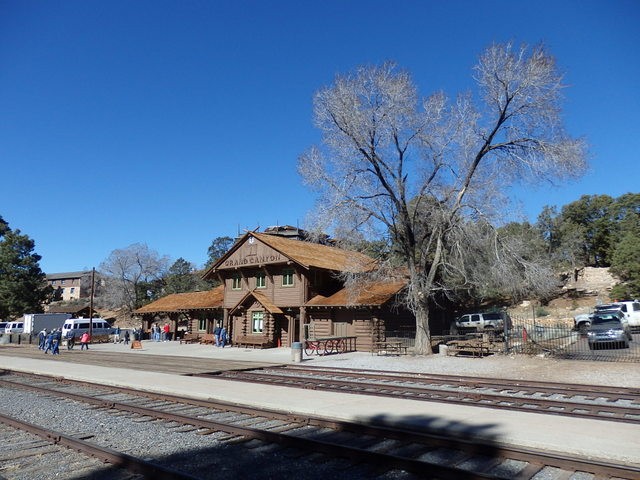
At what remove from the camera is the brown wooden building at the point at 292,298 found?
31016 mm

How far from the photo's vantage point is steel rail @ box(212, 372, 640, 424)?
32.6 feet

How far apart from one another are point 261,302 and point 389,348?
11.0 meters

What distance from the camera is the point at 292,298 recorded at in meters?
35.0

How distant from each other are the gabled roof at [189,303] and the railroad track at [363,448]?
3042 centimetres

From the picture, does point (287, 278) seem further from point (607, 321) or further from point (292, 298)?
point (607, 321)

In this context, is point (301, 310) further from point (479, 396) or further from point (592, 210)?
point (592, 210)

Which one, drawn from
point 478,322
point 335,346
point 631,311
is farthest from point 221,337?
point 631,311

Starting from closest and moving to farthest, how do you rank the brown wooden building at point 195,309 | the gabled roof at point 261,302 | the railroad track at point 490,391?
the railroad track at point 490,391 → the gabled roof at point 261,302 → the brown wooden building at point 195,309

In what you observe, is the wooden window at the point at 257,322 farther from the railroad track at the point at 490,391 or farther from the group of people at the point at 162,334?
the railroad track at the point at 490,391

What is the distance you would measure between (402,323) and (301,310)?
704 cm

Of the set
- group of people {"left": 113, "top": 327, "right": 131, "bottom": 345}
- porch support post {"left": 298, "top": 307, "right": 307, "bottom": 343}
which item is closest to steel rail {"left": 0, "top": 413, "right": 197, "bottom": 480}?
porch support post {"left": 298, "top": 307, "right": 307, "bottom": 343}

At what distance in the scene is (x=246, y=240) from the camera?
125ft

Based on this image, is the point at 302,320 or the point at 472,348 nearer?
the point at 472,348

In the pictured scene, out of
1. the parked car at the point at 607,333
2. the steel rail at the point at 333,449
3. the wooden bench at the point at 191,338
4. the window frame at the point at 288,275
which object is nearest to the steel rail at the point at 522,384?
the steel rail at the point at 333,449
